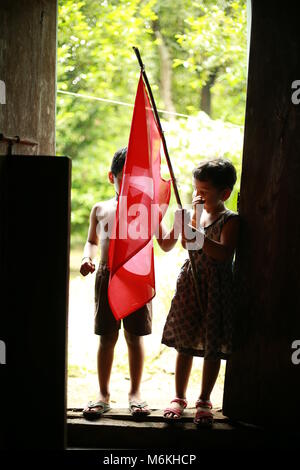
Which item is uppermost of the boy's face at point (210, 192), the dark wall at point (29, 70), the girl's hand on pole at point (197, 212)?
the dark wall at point (29, 70)

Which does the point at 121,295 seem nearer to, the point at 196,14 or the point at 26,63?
the point at 26,63

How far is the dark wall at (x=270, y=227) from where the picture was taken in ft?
7.92

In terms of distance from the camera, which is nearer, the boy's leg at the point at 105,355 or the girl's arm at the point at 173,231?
the girl's arm at the point at 173,231

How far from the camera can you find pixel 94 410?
2.62m

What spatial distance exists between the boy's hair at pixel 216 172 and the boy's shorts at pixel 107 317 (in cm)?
75

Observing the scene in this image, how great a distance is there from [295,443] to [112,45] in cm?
470

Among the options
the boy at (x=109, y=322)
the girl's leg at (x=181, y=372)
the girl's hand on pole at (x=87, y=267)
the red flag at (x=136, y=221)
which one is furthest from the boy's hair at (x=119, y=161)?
the girl's leg at (x=181, y=372)

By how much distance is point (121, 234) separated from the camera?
2412 millimetres

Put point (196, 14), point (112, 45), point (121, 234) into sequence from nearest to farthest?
point (121, 234)
point (112, 45)
point (196, 14)

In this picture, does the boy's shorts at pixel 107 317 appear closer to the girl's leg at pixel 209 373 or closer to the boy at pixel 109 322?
the boy at pixel 109 322

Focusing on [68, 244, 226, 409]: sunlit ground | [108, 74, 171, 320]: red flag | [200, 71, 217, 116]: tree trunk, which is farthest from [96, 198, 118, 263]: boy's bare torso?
[200, 71, 217, 116]: tree trunk

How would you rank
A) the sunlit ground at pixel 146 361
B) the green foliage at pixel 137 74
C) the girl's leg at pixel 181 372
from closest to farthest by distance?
the girl's leg at pixel 181 372
the sunlit ground at pixel 146 361
the green foliage at pixel 137 74

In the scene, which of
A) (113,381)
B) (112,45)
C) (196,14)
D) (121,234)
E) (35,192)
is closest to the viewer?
(35,192)
